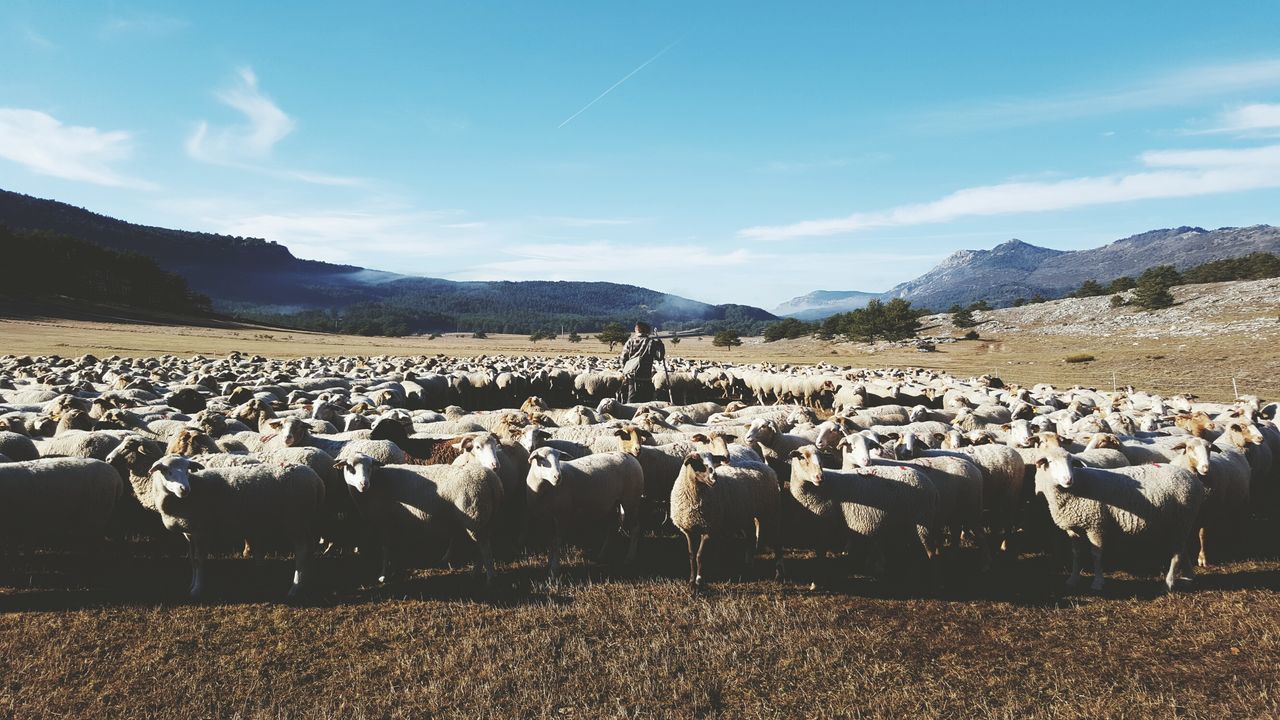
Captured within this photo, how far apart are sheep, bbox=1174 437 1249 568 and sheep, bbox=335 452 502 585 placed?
911 centimetres

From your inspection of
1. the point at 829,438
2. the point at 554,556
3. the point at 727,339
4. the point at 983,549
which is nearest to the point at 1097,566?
the point at 983,549

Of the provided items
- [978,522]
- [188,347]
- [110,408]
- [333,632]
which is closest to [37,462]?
[333,632]

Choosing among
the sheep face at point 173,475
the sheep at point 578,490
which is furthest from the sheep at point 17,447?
the sheep at point 578,490

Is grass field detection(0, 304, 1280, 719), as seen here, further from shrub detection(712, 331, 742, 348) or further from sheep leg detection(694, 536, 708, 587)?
shrub detection(712, 331, 742, 348)

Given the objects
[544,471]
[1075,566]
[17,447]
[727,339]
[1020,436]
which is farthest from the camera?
[727,339]

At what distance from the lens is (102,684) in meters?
5.75

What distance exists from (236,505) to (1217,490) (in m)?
12.9

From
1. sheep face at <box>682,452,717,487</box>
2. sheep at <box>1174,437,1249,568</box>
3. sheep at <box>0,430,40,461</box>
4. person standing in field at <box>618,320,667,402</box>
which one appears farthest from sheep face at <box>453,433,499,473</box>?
person standing in field at <box>618,320,667,402</box>

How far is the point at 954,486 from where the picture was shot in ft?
28.5

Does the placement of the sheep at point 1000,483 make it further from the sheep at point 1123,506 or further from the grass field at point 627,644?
the sheep at point 1123,506

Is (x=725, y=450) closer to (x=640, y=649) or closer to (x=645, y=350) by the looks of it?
(x=640, y=649)

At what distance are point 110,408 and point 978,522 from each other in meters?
17.4

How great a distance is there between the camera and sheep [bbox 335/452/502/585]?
8.13m

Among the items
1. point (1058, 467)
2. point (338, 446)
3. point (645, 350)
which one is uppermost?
point (645, 350)
